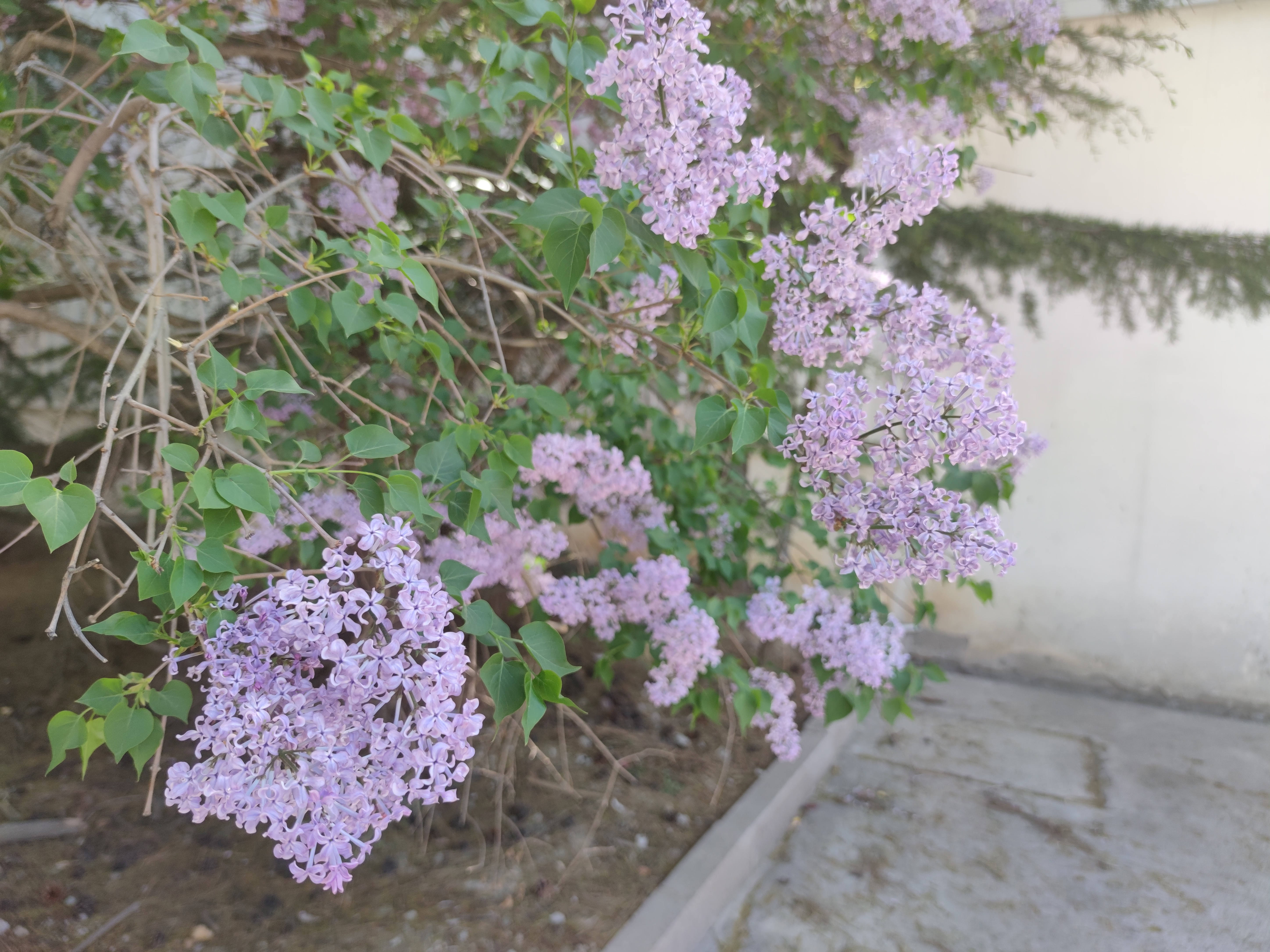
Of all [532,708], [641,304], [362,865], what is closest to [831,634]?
[641,304]

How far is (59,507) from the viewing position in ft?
3.19

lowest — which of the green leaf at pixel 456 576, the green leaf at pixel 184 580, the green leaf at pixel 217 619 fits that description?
the green leaf at pixel 217 619

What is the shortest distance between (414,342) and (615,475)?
1.98 feet

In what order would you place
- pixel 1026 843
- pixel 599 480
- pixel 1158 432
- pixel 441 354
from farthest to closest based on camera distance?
pixel 1158 432
pixel 1026 843
pixel 599 480
pixel 441 354

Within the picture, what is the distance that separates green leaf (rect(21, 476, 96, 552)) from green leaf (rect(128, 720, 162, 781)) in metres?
0.31

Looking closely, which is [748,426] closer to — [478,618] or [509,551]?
[478,618]

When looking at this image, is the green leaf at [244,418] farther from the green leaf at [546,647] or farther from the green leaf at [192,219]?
the green leaf at [546,647]

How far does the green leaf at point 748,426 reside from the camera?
4.30 ft

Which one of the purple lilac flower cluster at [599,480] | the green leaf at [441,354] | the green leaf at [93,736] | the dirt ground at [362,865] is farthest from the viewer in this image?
the dirt ground at [362,865]

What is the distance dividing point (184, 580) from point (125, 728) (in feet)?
0.73

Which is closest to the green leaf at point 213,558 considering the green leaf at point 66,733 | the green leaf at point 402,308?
the green leaf at point 66,733

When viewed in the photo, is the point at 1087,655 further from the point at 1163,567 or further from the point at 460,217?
the point at 460,217

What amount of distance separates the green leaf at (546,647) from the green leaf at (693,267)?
0.56 metres

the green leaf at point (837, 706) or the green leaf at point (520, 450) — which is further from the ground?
the green leaf at point (520, 450)
